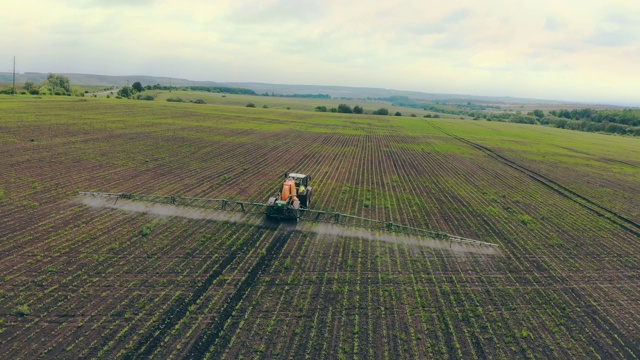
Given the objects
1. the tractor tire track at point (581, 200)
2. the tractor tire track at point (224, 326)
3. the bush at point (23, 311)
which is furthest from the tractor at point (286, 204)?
the tractor tire track at point (581, 200)

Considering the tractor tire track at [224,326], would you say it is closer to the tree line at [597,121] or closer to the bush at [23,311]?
the bush at [23,311]

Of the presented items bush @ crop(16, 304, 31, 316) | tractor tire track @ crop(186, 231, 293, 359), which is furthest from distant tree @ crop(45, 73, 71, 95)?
tractor tire track @ crop(186, 231, 293, 359)

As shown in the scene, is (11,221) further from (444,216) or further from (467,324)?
(444,216)

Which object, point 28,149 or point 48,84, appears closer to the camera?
point 28,149

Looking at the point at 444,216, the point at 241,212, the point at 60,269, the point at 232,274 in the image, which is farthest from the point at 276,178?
the point at 60,269

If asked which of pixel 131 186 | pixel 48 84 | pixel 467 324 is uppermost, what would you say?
pixel 48 84

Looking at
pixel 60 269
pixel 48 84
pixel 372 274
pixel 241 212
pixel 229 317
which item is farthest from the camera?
pixel 48 84

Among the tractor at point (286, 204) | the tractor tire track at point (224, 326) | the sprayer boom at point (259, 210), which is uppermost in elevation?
the tractor at point (286, 204)
